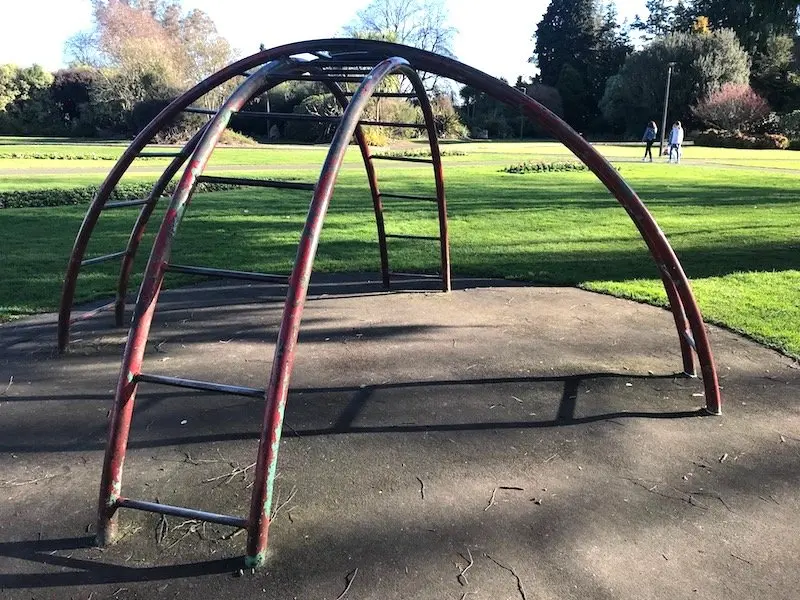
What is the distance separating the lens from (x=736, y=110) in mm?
44000

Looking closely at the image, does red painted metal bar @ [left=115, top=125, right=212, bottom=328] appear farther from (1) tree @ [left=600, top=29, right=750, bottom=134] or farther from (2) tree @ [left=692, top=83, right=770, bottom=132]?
(1) tree @ [left=600, top=29, right=750, bottom=134]

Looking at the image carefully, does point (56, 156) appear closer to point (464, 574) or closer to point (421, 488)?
point (421, 488)

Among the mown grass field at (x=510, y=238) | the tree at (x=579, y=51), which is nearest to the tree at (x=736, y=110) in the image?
the tree at (x=579, y=51)

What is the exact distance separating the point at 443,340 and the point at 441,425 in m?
1.51

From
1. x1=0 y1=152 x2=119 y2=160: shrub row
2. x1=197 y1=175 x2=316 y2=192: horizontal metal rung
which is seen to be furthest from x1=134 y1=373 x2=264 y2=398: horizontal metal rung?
x1=0 y1=152 x2=119 y2=160: shrub row

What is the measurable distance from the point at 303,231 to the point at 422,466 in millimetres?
1365

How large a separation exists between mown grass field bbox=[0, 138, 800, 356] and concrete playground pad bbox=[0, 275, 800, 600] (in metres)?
1.26

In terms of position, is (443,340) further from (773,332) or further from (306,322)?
(773,332)

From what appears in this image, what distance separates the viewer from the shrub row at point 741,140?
124ft

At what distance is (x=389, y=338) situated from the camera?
5.23m

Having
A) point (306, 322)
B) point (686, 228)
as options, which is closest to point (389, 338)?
point (306, 322)

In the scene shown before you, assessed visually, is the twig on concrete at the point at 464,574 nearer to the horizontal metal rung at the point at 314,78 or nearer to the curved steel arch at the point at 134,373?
the curved steel arch at the point at 134,373

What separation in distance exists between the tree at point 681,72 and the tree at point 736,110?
3181 mm

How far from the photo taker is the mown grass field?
6602 mm
